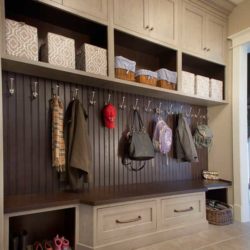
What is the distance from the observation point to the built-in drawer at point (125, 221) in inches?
70.8

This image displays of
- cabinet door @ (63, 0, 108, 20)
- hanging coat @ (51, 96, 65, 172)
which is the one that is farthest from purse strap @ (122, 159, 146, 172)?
cabinet door @ (63, 0, 108, 20)

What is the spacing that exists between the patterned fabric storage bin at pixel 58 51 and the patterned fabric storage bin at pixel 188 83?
1.22 m

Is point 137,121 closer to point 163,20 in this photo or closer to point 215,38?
point 163,20

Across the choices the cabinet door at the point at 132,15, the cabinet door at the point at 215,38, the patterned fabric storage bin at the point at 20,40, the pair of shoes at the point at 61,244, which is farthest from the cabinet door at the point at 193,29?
the pair of shoes at the point at 61,244

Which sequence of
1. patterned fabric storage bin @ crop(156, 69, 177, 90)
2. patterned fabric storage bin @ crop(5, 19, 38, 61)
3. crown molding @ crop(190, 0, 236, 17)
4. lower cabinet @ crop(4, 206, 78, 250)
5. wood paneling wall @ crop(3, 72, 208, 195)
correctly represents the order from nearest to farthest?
1. patterned fabric storage bin @ crop(5, 19, 38, 61)
2. lower cabinet @ crop(4, 206, 78, 250)
3. wood paneling wall @ crop(3, 72, 208, 195)
4. patterned fabric storage bin @ crop(156, 69, 177, 90)
5. crown molding @ crop(190, 0, 236, 17)

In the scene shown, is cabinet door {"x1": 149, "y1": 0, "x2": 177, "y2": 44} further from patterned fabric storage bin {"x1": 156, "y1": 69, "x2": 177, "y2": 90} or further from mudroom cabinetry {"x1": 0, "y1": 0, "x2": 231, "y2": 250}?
patterned fabric storage bin {"x1": 156, "y1": 69, "x2": 177, "y2": 90}

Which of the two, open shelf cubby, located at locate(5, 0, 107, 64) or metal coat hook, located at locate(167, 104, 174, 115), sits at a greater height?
open shelf cubby, located at locate(5, 0, 107, 64)

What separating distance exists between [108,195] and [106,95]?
963mm

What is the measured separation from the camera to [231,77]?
285 centimetres

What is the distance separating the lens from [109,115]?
7.38 ft

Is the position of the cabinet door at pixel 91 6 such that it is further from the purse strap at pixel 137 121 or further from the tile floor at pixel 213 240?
the tile floor at pixel 213 240

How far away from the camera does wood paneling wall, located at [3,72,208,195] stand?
186 centimetres

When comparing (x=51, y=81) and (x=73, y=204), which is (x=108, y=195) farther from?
(x=51, y=81)

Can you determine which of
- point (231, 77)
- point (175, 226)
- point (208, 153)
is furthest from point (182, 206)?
point (231, 77)
